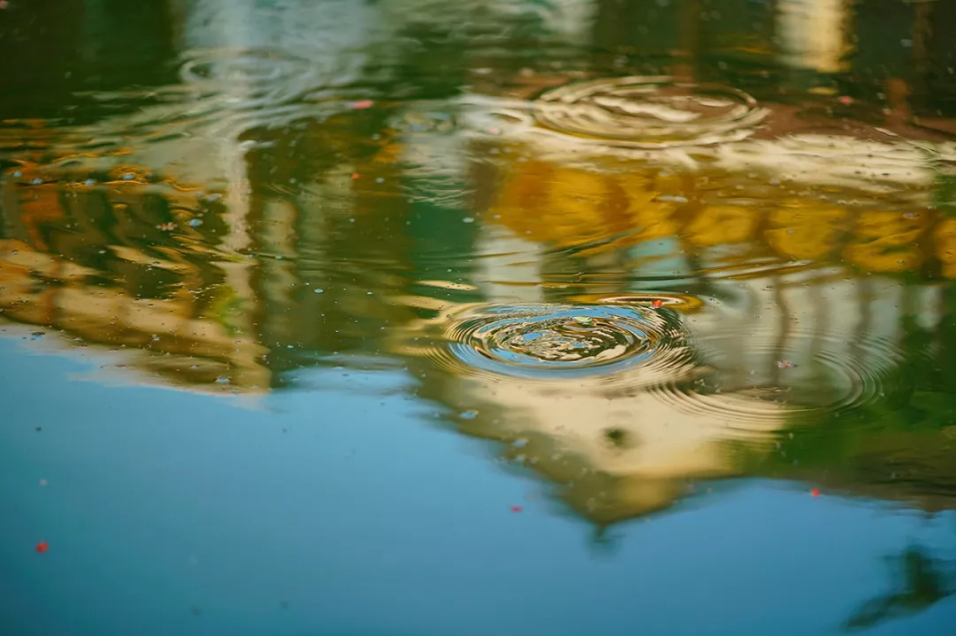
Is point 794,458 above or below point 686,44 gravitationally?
below

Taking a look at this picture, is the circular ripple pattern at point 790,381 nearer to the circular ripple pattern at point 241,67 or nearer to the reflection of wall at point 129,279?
the reflection of wall at point 129,279

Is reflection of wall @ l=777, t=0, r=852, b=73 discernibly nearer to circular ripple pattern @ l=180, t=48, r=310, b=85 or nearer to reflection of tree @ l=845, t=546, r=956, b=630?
circular ripple pattern @ l=180, t=48, r=310, b=85

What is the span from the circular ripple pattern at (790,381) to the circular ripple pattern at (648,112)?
1.29 meters

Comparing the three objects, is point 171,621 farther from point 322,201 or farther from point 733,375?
point 322,201

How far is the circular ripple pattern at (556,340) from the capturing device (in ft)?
7.20

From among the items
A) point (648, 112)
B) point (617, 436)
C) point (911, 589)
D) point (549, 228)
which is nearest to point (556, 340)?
point (617, 436)

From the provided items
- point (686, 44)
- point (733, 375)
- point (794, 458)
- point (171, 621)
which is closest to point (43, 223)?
point (171, 621)

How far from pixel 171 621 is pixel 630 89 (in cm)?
290

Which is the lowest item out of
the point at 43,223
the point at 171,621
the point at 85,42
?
the point at 171,621

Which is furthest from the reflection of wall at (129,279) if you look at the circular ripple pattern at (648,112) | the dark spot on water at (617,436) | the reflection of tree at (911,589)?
the circular ripple pattern at (648,112)

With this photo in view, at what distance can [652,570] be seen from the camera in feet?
5.41

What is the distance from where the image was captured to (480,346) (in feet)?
7.48

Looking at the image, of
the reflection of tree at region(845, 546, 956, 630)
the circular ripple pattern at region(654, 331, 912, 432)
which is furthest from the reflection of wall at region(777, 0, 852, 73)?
the reflection of tree at region(845, 546, 956, 630)

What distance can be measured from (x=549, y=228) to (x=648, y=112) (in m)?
1.02
